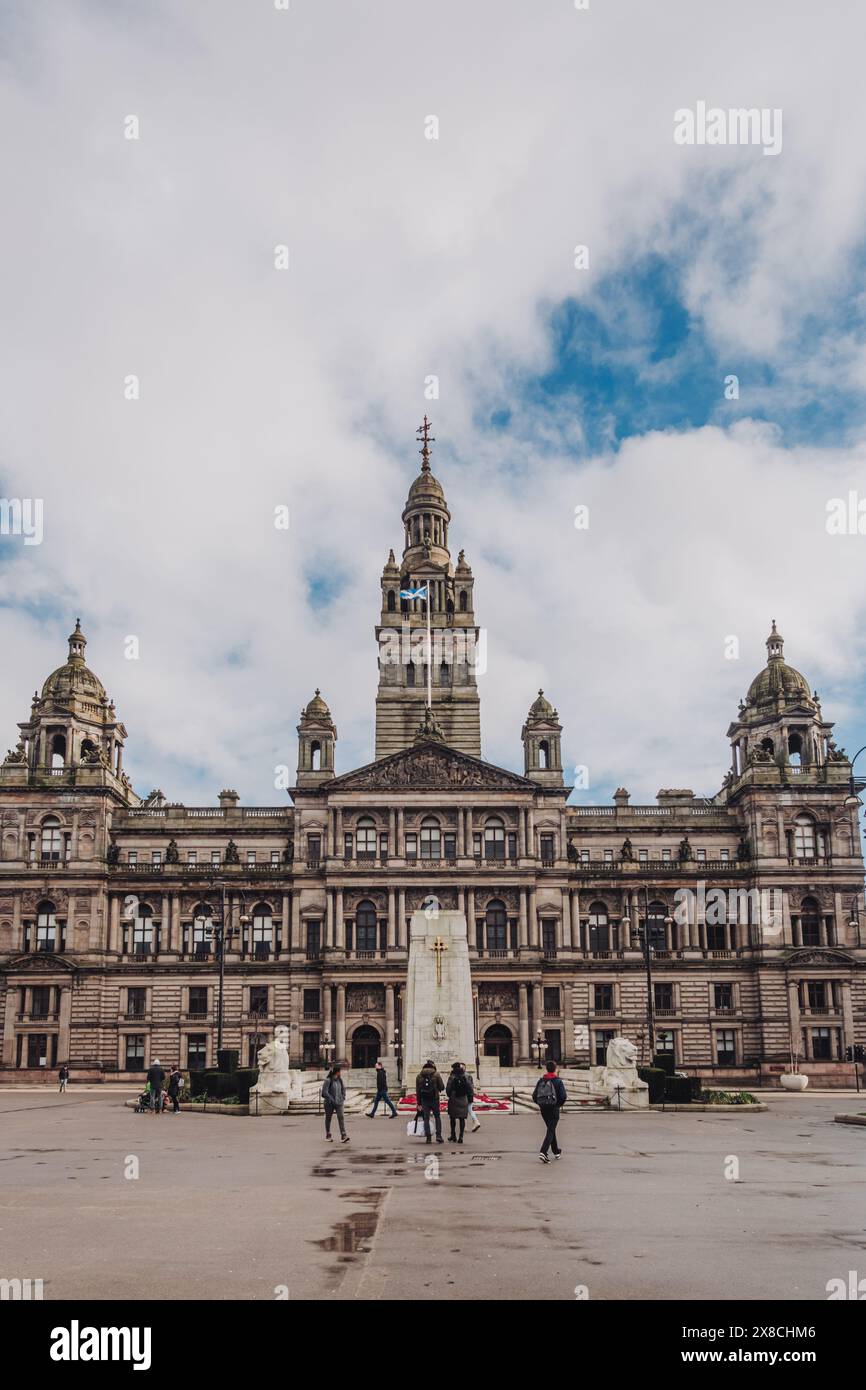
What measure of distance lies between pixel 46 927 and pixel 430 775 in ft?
84.4

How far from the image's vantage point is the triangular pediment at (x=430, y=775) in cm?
7631

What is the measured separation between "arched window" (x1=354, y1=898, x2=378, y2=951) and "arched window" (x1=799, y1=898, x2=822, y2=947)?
2670 centimetres

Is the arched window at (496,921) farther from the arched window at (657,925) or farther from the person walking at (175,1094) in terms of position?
the person walking at (175,1094)

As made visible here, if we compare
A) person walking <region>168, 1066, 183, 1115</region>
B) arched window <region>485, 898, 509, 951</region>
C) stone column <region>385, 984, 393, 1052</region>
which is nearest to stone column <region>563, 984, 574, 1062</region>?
arched window <region>485, 898, 509, 951</region>

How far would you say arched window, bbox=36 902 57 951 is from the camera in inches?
2970

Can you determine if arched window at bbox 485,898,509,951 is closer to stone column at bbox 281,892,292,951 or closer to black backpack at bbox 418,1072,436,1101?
stone column at bbox 281,892,292,951

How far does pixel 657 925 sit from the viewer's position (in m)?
77.8

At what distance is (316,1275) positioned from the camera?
11.9 metres

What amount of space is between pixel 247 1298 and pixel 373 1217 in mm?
5332

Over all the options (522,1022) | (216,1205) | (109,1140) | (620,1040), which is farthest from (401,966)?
(216,1205)

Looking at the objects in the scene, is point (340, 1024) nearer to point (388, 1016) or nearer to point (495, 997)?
point (388, 1016)

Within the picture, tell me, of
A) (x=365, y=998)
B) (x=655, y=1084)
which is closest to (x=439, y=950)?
(x=655, y=1084)

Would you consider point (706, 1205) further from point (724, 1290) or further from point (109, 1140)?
point (109, 1140)

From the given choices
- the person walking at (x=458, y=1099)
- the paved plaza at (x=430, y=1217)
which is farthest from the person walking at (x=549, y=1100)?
the person walking at (x=458, y=1099)
